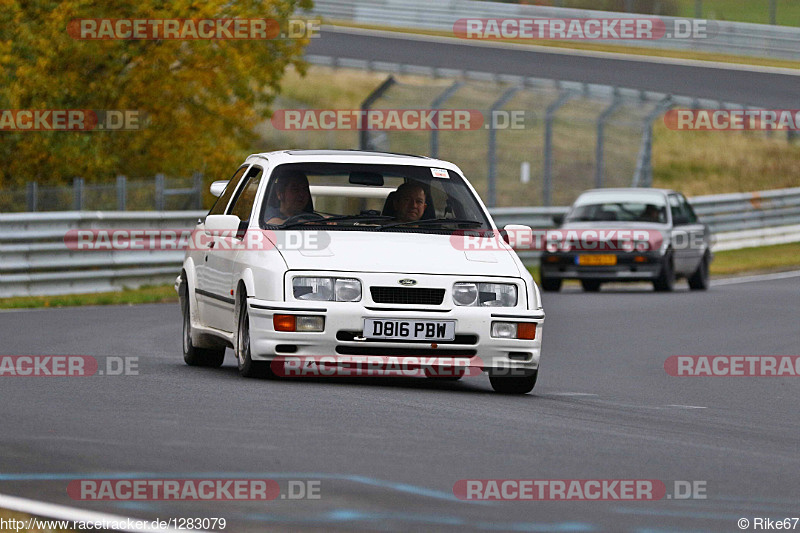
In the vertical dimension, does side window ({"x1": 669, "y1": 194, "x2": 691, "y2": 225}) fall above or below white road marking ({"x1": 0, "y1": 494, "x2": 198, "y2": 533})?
below

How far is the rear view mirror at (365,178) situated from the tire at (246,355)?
1349 millimetres

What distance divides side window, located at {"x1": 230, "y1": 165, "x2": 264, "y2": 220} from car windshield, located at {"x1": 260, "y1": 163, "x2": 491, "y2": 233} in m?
0.25

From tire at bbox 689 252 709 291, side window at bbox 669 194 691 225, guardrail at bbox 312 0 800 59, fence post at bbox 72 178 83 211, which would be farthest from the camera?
guardrail at bbox 312 0 800 59

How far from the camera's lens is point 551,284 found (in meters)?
24.7

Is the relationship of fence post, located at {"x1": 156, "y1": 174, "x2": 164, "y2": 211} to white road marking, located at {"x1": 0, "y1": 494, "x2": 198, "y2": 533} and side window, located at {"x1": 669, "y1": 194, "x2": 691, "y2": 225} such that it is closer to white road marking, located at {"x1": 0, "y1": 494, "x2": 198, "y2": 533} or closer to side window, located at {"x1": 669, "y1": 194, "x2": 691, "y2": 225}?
side window, located at {"x1": 669, "y1": 194, "x2": 691, "y2": 225}

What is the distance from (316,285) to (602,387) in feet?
9.29

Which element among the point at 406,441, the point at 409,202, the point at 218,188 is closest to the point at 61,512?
the point at 406,441

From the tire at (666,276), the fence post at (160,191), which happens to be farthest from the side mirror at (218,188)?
the tire at (666,276)

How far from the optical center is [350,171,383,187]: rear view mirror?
11.7 metres

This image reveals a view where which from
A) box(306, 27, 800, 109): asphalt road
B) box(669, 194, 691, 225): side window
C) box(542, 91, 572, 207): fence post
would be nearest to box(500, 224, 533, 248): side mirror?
box(669, 194, 691, 225): side window

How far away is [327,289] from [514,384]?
1521 mm

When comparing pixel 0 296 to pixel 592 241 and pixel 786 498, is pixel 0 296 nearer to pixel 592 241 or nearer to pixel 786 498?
pixel 592 241

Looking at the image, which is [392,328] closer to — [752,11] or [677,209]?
[677,209]

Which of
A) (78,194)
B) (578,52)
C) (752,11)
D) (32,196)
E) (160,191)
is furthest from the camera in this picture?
(752,11)
